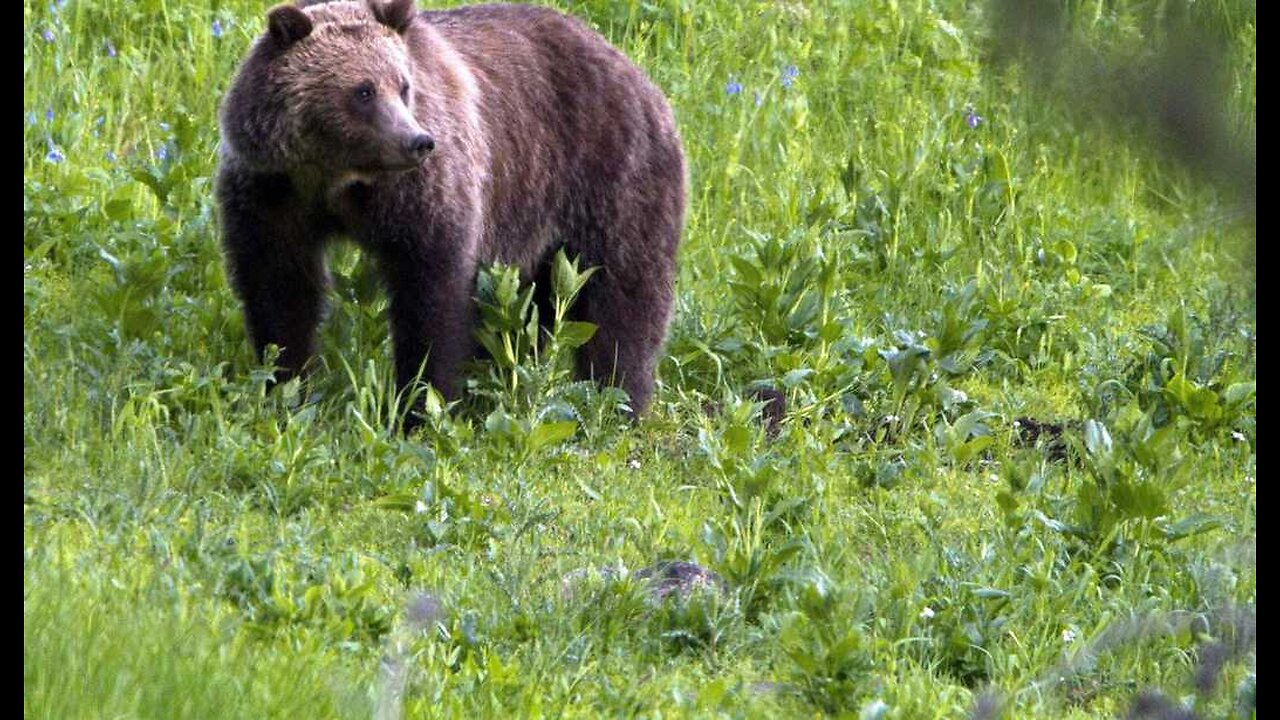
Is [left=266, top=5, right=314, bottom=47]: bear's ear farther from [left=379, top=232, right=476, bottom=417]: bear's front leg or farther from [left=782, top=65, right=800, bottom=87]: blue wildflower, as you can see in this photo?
[left=782, top=65, right=800, bottom=87]: blue wildflower

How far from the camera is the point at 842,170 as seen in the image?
807 centimetres

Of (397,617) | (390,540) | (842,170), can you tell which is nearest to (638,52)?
(842,170)

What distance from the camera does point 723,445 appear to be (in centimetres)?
565

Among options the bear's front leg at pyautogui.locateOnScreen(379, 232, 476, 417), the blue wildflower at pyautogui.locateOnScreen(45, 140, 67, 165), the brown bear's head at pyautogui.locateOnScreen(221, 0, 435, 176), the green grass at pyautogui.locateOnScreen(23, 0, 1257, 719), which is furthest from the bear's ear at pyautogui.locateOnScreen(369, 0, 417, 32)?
the blue wildflower at pyautogui.locateOnScreen(45, 140, 67, 165)

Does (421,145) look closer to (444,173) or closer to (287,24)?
(444,173)

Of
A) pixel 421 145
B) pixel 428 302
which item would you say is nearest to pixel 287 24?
pixel 421 145

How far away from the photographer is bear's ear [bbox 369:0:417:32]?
5777mm

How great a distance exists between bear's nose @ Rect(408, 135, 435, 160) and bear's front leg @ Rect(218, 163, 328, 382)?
1.83 ft

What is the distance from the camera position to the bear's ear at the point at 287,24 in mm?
5598

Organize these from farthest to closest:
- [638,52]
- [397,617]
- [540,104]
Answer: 1. [638,52]
2. [540,104]
3. [397,617]

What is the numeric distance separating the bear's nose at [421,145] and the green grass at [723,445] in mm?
788

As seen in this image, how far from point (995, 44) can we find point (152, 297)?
15.5 ft

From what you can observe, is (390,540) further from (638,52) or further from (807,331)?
(638,52)

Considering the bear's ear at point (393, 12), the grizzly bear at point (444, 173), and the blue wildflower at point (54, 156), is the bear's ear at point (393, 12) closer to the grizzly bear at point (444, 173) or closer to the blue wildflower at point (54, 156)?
the grizzly bear at point (444, 173)
